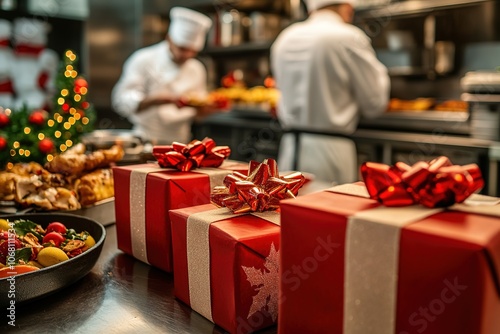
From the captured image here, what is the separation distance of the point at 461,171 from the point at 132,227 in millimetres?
610

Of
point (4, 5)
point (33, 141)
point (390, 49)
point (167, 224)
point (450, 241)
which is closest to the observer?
Result: point (450, 241)

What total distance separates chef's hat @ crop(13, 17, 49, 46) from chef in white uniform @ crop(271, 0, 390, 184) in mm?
2832

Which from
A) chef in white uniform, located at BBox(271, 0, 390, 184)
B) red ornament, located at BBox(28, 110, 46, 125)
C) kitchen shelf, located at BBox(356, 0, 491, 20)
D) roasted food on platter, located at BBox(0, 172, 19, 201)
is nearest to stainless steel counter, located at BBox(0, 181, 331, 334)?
roasted food on platter, located at BBox(0, 172, 19, 201)

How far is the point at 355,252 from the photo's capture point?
0.54 metres

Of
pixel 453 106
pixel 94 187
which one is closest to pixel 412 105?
pixel 453 106

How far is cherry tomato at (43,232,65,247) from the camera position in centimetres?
87

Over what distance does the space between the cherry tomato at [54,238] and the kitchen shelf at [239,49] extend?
13.4 ft

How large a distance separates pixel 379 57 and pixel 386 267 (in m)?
4.14

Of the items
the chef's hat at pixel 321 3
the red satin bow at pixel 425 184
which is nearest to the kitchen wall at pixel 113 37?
the chef's hat at pixel 321 3

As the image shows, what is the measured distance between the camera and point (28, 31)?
183 inches

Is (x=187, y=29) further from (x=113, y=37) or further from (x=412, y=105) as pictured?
(x=113, y=37)

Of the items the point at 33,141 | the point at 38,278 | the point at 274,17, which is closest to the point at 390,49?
the point at 274,17

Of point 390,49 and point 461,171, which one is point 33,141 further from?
point 390,49

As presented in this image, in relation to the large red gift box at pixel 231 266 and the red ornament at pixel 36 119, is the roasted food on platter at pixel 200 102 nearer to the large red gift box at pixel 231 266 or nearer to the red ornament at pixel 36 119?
the red ornament at pixel 36 119
